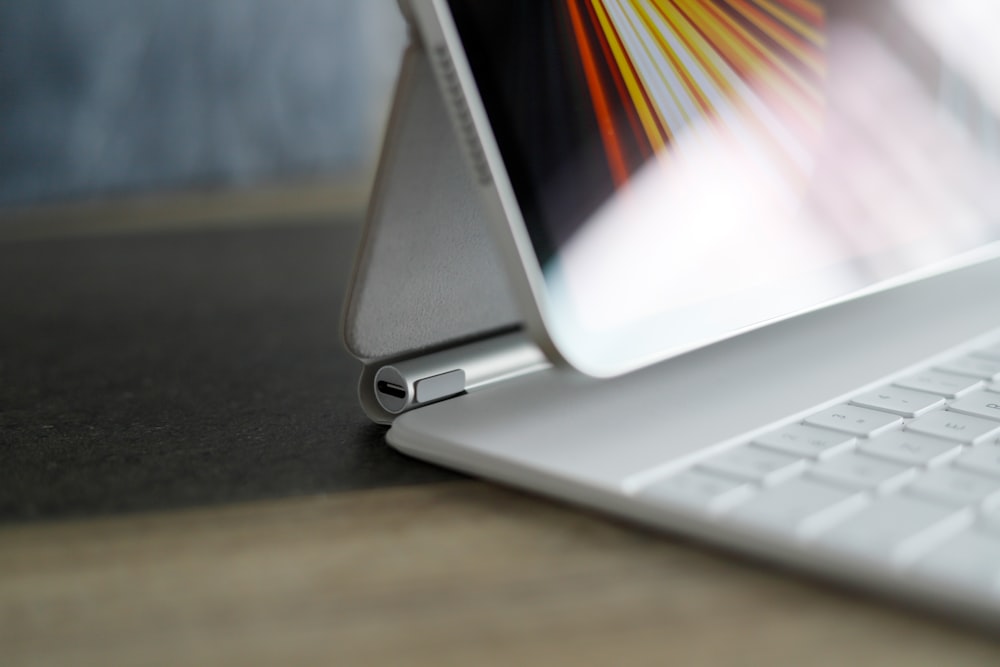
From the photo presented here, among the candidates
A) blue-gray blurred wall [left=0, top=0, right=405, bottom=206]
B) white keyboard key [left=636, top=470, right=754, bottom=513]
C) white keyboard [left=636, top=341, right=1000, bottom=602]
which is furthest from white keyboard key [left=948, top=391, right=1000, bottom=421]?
blue-gray blurred wall [left=0, top=0, right=405, bottom=206]

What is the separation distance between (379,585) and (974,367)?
252 millimetres

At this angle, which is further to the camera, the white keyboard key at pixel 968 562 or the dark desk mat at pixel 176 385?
the dark desk mat at pixel 176 385

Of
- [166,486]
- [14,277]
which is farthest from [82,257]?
[166,486]

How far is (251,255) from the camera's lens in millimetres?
802

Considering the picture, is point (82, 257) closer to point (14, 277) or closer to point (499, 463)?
point (14, 277)

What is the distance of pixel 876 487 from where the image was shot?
270mm

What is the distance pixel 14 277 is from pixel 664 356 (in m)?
0.58

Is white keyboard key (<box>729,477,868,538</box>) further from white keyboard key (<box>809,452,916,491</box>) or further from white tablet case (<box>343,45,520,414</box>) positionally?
white tablet case (<box>343,45,520,414</box>)

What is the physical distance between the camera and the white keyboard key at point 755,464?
0.28 meters

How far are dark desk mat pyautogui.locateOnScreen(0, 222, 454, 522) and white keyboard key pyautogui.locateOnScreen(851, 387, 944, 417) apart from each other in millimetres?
148

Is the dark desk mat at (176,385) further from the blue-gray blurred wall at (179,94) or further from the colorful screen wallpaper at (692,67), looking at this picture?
the blue-gray blurred wall at (179,94)

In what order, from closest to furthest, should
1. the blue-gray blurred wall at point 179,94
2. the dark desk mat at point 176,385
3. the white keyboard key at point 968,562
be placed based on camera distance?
Result: the white keyboard key at point 968,562, the dark desk mat at point 176,385, the blue-gray blurred wall at point 179,94

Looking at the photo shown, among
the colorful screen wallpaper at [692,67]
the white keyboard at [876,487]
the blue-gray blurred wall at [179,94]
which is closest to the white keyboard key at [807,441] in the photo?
the white keyboard at [876,487]

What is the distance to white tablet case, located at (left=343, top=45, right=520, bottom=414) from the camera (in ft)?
1.22
